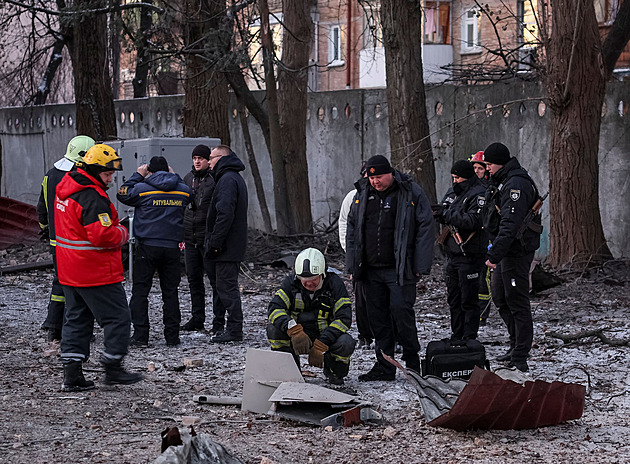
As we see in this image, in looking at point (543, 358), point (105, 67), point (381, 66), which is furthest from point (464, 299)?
point (381, 66)

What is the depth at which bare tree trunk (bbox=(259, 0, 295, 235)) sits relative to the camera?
1493 centimetres

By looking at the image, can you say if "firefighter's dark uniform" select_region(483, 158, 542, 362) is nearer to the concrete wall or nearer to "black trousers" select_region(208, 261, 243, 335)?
"black trousers" select_region(208, 261, 243, 335)

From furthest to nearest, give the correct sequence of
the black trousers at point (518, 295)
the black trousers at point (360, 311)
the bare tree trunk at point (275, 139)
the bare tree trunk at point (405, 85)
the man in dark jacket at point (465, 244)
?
1. the bare tree trunk at point (275, 139)
2. the bare tree trunk at point (405, 85)
3. the man in dark jacket at point (465, 244)
4. the black trousers at point (360, 311)
5. the black trousers at point (518, 295)

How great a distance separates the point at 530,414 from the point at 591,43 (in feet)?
26.3

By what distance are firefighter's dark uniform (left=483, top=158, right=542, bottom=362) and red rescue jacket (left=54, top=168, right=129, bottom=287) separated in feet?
10.2

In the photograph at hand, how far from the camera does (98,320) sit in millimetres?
7691

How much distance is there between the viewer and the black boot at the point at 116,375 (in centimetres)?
780

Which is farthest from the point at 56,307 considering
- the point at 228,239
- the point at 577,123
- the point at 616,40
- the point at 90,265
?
the point at 616,40

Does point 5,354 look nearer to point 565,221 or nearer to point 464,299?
point 464,299

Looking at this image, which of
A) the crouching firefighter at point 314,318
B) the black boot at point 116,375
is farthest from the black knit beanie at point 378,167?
the black boot at point 116,375

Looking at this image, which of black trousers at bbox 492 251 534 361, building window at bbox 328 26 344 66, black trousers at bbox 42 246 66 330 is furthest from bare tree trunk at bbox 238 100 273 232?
building window at bbox 328 26 344 66

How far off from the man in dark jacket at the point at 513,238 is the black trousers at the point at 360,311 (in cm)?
118

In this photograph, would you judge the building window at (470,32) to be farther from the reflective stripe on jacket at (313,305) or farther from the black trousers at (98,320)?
the black trousers at (98,320)

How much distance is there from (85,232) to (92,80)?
456 inches
